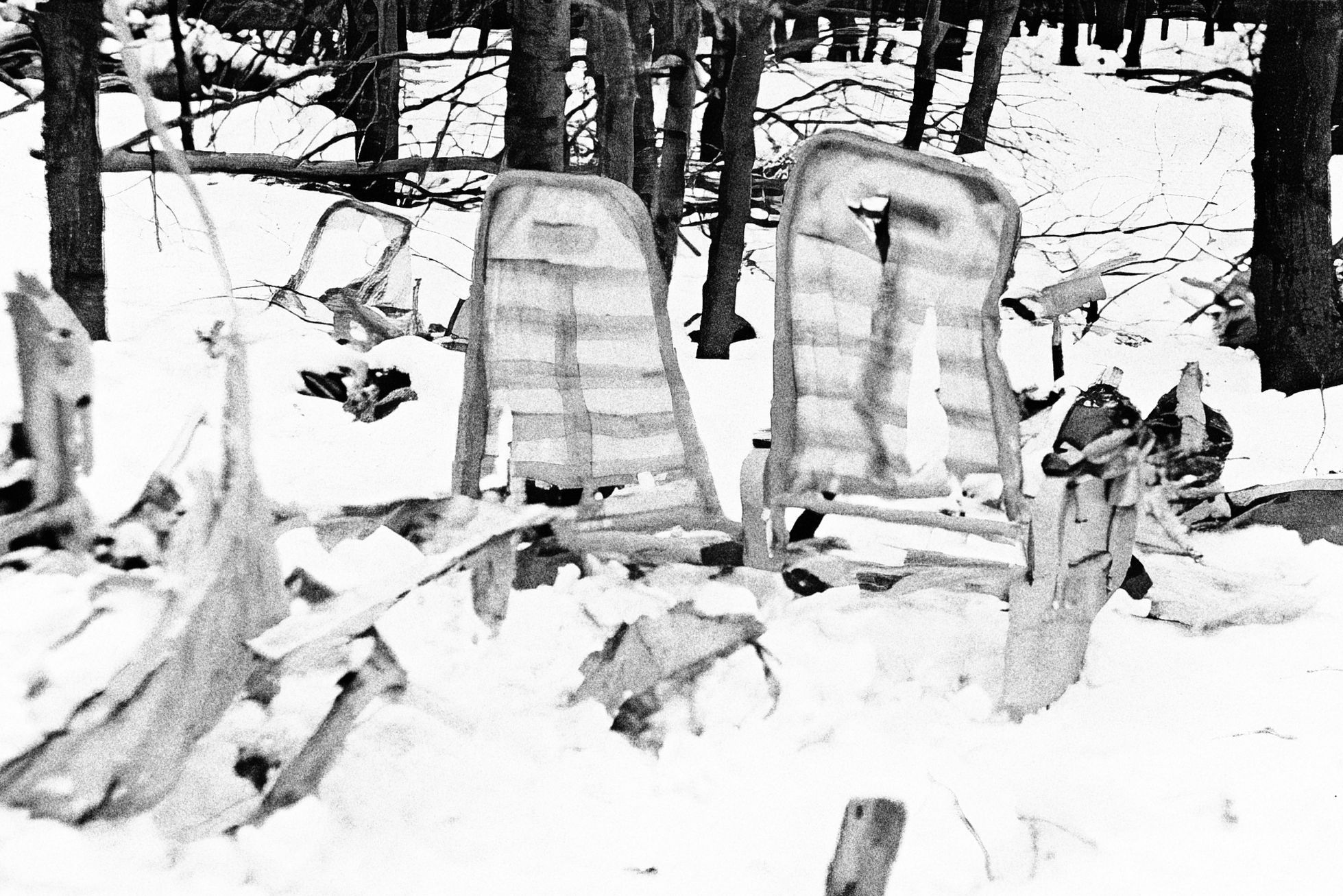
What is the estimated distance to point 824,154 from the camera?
2521 mm

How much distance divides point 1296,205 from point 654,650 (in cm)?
462

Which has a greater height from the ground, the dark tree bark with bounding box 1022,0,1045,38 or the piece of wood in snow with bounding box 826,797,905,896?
the dark tree bark with bounding box 1022,0,1045,38

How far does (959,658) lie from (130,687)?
1.45 metres

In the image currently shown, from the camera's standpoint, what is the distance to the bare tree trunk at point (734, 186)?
550 cm

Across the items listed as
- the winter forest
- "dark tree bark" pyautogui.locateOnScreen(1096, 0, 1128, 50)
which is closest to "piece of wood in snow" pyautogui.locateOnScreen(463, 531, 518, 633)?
the winter forest

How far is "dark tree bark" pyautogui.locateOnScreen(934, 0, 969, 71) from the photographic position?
12984mm

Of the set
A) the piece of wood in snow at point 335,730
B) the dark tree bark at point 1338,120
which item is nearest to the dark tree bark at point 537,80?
the piece of wood in snow at point 335,730

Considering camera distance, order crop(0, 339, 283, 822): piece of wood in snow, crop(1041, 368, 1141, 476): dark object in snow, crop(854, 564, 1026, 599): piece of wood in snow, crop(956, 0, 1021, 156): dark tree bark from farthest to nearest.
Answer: crop(956, 0, 1021, 156): dark tree bark
crop(1041, 368, 1141, 476): dark object in snow
crop(854, 564, 1026, 599): piece of wood in snow
crop(0, 339, 283, 822): piece of wood in snow

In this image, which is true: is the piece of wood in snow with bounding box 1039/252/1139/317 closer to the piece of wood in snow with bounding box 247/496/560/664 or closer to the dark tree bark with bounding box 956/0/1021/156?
the piece of wood in snow with bounding box 247/496/560/664

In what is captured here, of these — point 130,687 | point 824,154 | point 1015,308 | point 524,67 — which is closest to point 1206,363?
point 1015,308

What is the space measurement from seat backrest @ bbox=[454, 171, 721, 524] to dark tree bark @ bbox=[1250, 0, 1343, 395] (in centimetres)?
397

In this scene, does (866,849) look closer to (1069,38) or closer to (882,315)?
(882,315)

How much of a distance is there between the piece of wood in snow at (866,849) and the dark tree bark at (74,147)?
423 cm

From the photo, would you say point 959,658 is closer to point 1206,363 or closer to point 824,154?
point 824,154
